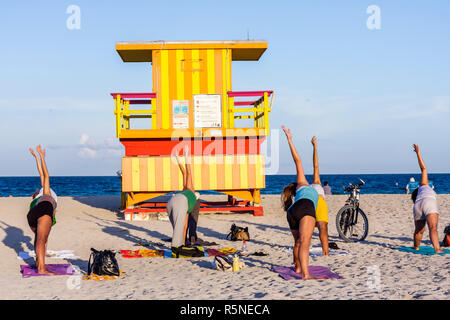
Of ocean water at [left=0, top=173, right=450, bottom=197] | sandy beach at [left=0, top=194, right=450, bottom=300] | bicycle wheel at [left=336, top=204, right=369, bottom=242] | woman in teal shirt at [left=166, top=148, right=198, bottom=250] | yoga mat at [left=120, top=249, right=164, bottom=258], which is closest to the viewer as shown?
sandy beach at [left=0, top=194, right=450, bottom=300]

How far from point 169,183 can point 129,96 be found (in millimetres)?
3353

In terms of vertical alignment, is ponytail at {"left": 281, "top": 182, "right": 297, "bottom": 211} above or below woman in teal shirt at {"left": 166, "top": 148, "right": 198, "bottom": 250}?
above

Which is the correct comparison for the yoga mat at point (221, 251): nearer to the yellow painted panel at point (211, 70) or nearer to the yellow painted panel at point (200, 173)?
the yellow painted panel at point (200, 173)

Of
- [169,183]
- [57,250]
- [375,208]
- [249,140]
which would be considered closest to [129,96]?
[169,183]

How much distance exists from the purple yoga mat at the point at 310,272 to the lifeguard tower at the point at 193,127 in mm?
8957

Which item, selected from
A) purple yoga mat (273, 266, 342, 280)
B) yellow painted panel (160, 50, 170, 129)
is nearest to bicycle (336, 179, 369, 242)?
purple yoga mat (273, 266, 342, 280)

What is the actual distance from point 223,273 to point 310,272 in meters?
1.49

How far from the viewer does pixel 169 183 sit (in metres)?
17.1

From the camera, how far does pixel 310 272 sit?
798 centimetres

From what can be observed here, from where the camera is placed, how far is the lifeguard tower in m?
17.0

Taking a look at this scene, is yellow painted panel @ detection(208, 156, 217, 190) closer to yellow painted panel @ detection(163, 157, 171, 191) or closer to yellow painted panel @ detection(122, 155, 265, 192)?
yellow painted panel @ detection(122, 155, 265, 192)

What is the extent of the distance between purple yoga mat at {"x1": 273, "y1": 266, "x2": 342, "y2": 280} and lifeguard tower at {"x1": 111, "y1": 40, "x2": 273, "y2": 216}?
8.96m

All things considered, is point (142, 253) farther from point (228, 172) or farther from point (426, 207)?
point (228, 172)

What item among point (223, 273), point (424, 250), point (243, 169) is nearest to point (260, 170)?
point (243, 169)
